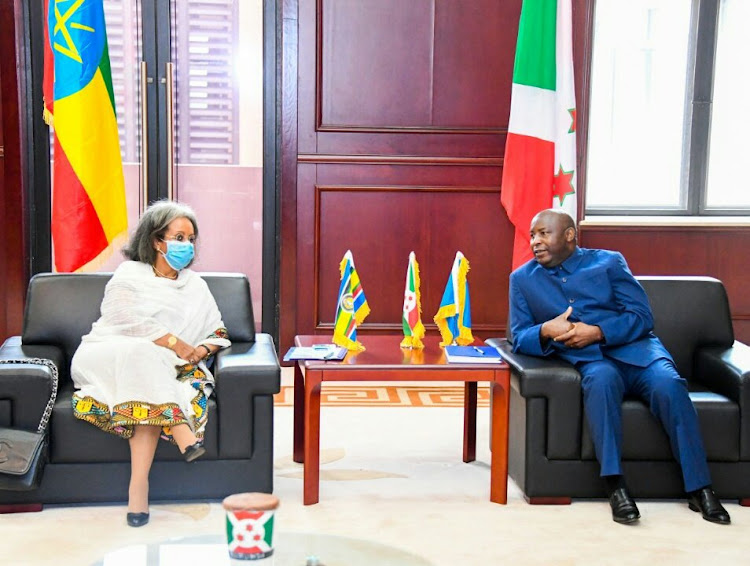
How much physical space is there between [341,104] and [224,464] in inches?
105

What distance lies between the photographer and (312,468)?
3326 millimetres

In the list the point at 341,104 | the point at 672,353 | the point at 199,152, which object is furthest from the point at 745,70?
the point at 199,152

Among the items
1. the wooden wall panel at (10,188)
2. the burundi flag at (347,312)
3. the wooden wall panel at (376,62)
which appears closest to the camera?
the burundi flag at (347,312)

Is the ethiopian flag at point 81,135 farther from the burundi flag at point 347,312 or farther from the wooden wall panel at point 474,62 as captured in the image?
the burundi flag at point 347,312

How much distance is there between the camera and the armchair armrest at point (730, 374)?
335 centimetres

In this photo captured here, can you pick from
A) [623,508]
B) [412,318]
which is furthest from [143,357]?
[623,508]

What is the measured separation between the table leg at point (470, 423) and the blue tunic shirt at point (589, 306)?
0.36m

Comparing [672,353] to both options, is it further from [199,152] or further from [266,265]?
[199,152]

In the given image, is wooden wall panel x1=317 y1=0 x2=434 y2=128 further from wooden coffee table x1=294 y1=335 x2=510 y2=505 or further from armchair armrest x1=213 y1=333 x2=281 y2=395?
armchair armrest x1=213 y1=333 x2=281 y2=395

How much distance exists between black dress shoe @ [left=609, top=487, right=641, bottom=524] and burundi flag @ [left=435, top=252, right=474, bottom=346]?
80 cm

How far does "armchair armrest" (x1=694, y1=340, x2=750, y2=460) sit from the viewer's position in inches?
132

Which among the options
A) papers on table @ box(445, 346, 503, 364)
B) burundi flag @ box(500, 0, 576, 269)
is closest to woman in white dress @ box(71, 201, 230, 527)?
papers on table @ box(445, 346, 503, 364)

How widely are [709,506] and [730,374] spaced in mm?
489

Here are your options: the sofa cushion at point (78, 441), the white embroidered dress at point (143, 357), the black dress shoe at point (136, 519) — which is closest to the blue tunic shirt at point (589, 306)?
the white embroidered dress at point (143, 357)
